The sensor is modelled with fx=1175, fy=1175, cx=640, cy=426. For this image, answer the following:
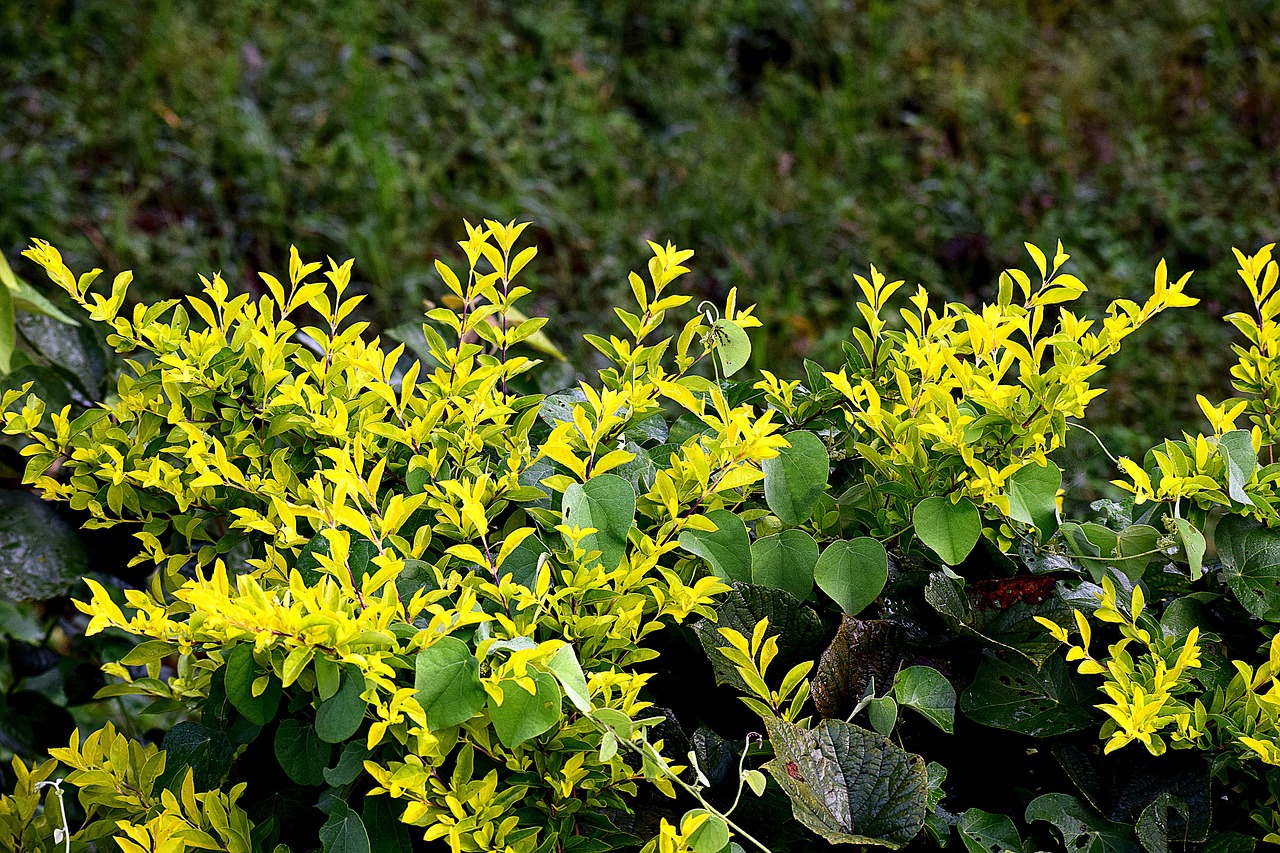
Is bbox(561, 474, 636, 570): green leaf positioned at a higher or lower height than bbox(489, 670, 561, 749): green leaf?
higher

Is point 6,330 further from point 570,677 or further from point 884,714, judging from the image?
point 884,714

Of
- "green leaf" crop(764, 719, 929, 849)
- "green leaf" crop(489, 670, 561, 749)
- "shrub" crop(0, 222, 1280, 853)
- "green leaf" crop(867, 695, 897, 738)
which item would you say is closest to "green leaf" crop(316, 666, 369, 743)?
"shrub" crop(0, 222, 1280, 853)

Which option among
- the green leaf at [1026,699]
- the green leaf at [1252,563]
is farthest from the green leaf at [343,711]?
the green leaf at [1252,563]

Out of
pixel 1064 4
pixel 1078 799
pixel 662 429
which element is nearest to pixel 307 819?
pixel 662 429

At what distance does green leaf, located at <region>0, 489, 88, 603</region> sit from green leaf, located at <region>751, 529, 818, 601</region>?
0.87 m

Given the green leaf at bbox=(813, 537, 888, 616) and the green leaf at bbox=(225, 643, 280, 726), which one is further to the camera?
the green leaf at bbox=(813, 537, 888, 616)

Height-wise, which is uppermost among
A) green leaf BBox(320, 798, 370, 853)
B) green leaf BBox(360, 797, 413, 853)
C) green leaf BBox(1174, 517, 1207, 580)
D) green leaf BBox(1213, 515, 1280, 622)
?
green leaf BBox(1174, 517, 1207, 580)

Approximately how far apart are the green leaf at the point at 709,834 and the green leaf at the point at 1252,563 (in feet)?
1.77

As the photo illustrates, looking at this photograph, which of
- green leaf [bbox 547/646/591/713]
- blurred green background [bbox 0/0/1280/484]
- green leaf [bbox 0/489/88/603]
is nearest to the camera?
green leaf [bbox 547/646/591/713]

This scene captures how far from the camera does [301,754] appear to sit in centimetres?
102

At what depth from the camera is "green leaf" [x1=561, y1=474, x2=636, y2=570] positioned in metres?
1.01

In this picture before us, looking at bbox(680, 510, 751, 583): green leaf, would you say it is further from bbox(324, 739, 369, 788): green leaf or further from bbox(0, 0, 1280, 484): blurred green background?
bbox(0, 0, 1280, 484): blurred green background

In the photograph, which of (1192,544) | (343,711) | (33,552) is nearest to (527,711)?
(343,711)

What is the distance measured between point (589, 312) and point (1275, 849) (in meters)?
2.89
